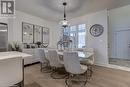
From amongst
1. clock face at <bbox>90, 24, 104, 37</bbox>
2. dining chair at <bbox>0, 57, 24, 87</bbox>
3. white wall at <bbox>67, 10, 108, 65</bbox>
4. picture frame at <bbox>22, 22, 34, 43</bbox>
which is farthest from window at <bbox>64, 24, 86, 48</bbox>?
dining chair at <bbox>0, 57, 24, 87</bbox>

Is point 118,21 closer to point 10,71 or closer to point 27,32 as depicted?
point 27,32

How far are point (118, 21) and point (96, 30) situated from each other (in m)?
2.34

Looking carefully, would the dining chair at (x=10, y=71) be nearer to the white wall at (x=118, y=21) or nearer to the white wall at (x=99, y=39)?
the white wall at (x=99, y=39)

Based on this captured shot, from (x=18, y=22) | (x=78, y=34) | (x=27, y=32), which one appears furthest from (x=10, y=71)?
(x=78, y=34)

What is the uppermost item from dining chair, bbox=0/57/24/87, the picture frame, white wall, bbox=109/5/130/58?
white wall, bbox=109/5/130/58

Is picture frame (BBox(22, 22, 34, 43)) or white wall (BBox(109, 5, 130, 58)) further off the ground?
white wall (BBox(109, 5, 130, 58))

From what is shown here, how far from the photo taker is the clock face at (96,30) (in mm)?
5062

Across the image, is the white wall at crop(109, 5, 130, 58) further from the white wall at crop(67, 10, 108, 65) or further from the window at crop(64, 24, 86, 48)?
the window at crop(64, 24, 86, 48)

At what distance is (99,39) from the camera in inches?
202

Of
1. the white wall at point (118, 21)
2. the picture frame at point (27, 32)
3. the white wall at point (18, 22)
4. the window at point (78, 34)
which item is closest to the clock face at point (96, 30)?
the window at point (78, 34)

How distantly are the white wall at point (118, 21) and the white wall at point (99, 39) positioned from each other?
5.06ft

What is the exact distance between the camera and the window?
5.99m

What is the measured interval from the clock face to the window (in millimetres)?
602

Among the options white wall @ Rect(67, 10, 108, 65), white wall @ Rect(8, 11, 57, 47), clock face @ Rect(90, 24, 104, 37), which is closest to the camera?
white wall @ Rect(8, 11, 57, 47)
